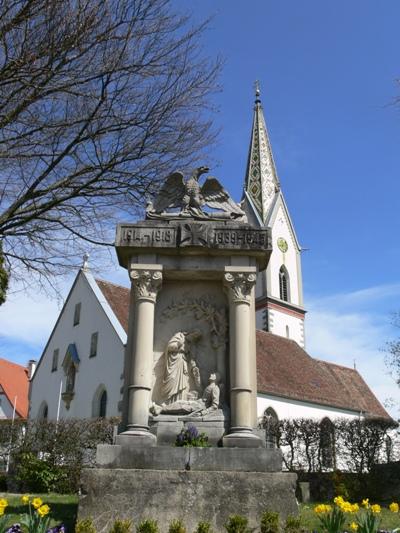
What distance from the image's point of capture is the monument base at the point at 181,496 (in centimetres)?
696

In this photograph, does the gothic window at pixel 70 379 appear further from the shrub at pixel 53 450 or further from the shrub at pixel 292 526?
the shrub at pixel 292 526

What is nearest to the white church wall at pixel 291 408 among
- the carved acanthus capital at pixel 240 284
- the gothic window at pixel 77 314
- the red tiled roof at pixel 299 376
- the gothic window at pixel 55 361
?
the red tiled roof at pixel 299 376

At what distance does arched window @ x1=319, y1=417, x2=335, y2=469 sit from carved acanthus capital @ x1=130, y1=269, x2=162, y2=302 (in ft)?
53.9

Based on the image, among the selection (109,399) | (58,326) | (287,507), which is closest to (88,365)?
(109,399)

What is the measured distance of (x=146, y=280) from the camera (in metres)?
8.80

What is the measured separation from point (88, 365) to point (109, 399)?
2.86 meters

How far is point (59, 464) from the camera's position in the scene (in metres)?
17.9

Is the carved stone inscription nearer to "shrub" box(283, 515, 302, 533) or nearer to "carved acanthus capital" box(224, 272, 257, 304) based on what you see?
"carved acanthus capital" box(224, 272, 257, 304)

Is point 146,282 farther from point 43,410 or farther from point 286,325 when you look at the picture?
point 286,325

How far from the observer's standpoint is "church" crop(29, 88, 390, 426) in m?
27.5

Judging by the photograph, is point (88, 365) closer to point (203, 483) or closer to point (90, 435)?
point (90, 435)

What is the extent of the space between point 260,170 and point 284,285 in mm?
14159

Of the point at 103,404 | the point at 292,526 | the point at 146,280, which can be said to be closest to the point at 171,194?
the point at 146,280

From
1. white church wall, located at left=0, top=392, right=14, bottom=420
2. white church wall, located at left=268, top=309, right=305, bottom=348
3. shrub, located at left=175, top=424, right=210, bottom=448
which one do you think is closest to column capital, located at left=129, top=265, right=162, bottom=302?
shrub, located at left=175, top=424, right=210, bottom=448
